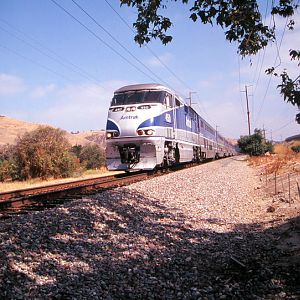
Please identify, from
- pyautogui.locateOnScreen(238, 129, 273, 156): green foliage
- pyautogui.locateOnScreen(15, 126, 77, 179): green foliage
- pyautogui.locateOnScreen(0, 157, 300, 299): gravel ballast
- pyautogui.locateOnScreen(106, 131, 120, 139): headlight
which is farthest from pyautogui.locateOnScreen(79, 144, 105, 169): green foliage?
pyautogui.locateOnScreen(0, 157, 300, 299): gravel ballast

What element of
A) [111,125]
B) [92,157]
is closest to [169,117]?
[111,125]

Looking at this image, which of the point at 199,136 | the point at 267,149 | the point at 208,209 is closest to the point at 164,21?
the point at 208,209

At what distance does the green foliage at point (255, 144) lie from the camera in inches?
1928

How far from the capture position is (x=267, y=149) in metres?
51.9

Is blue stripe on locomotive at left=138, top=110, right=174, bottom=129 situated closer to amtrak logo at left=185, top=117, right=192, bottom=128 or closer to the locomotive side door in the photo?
the locomotive side door

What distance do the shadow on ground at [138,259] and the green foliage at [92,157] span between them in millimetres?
32406

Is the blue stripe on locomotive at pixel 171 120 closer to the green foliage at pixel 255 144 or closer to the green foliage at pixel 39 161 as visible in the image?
the green foliage at pixel 39 161

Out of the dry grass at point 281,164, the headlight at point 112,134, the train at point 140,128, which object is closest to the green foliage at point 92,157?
the dry grass at point 281,164

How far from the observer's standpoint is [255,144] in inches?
1981

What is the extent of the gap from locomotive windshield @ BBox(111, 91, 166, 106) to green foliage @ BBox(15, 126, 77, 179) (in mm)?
10913

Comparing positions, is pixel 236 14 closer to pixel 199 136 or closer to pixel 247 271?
pixel 247 271

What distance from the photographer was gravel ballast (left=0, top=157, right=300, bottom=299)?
12.6 feet

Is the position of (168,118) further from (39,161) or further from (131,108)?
(39,161)

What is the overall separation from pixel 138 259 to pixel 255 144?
47.8 metres
